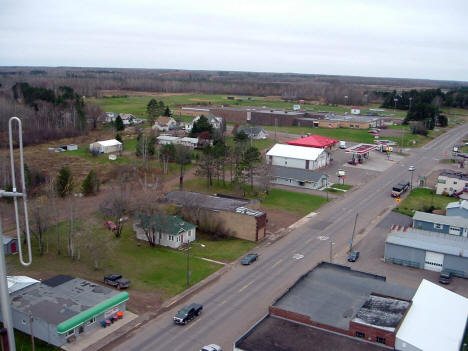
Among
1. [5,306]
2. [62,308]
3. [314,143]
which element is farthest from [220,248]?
[314,143]

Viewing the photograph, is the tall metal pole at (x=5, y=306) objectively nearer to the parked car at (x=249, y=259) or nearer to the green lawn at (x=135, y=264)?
the green lawn at (x=135, y=264)

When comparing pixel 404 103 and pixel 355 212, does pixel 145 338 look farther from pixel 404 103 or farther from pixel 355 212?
pixel 404 103

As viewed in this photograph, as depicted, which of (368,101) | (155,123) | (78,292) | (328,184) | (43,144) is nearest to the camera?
(78,292)

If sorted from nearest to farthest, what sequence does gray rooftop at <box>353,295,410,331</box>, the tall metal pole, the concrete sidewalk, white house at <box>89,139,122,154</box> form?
the tall metal pole → gray rooftop at <box>353,295,410,331</box> → the concrete sidewalk → white house at <box>89,139,122,154</box>

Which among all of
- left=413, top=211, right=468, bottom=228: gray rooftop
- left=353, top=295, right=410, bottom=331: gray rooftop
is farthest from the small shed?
left=413, top=211, right=468, bottom=228: gray rooftop

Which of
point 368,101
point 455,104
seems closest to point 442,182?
point 455,104

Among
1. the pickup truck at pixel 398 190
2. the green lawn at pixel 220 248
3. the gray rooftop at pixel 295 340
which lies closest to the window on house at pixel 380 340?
the gray rooftop at pixel 295 340

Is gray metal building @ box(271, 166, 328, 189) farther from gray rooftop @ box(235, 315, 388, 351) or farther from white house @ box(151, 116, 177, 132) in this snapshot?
white house @ box(151, 116, 177, 132)
